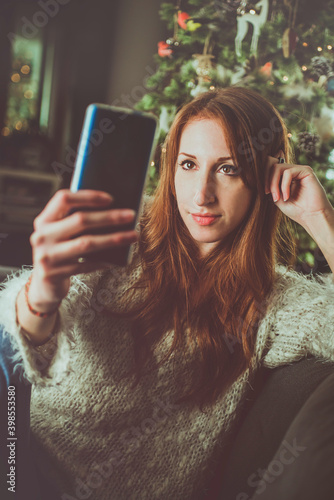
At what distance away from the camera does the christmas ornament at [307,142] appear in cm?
100

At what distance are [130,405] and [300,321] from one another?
362mm

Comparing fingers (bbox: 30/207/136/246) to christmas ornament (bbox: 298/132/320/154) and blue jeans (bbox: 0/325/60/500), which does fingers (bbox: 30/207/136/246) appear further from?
christmas ornament (bbox: 298/132/320/154)

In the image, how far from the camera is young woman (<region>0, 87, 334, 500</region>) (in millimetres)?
778

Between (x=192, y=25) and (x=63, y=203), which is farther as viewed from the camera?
(x=192, y=25)

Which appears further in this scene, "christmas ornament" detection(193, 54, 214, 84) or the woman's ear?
"christmas ornament" detection(193, 54, 214, 84)

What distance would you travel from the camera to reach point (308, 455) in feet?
2.13

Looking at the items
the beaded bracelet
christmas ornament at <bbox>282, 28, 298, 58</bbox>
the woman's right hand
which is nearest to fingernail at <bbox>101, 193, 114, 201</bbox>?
the woman's right hand

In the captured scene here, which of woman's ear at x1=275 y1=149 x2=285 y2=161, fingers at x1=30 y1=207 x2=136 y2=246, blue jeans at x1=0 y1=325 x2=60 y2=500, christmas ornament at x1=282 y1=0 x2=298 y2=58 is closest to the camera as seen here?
fingers at x1=30 y1=207 x2=136 y2=246

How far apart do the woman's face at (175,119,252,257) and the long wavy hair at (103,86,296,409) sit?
0.07 ft

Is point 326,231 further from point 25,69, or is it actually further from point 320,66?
point 25,69

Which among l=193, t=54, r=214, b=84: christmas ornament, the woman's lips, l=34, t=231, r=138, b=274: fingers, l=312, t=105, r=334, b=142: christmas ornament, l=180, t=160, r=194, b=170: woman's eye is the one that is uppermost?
l=193, t=54, r=214, b=84: christmas ornament

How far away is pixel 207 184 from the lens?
77cm

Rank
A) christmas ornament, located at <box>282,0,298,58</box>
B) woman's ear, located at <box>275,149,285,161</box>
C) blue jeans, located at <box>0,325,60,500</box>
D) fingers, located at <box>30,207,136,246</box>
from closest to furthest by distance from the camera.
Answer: fingers, located at <box>30,207,136,246</box>
blue jeans, located at <box>0,325,60,500</box>
woman's ear, located at <box>275,149,285,161</box>
christmas ornament, located at <box>282,0,298,58</box>

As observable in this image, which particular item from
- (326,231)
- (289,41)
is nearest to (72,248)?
(326,231)
